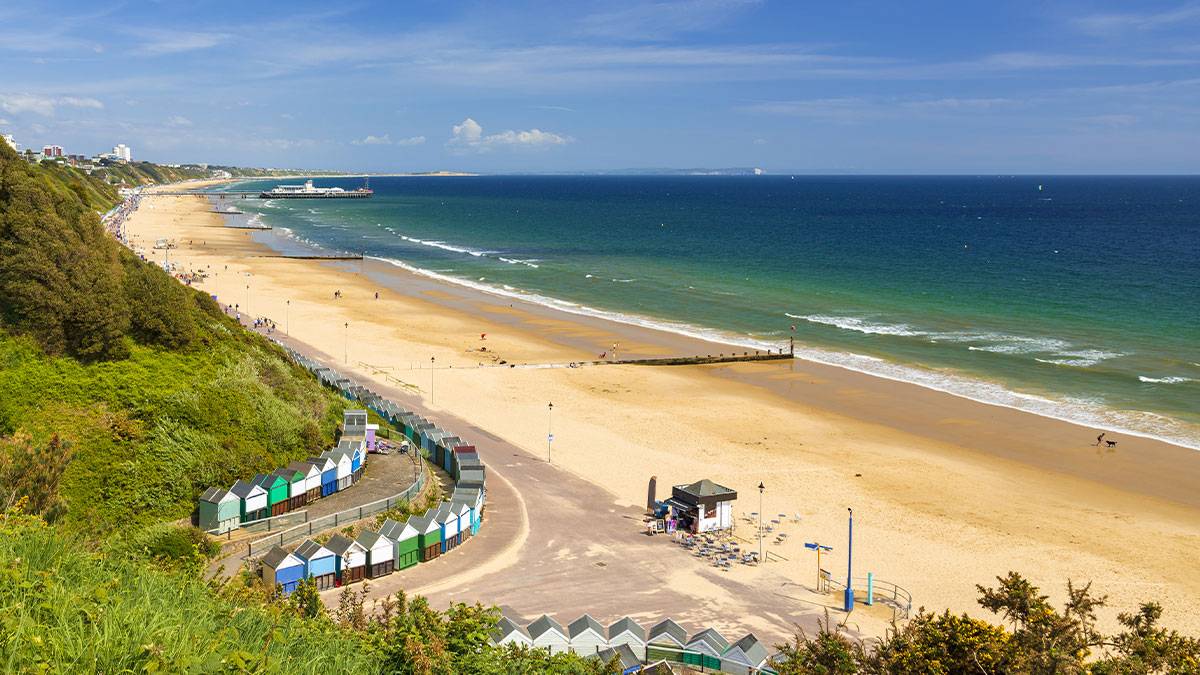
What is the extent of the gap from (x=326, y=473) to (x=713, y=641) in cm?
1223

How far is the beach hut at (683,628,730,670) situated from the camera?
1808cm

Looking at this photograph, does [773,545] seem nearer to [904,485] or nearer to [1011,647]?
[904,485]

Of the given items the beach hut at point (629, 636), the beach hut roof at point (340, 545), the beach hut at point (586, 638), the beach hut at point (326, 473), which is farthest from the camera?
the beach hut at point (326, 473)

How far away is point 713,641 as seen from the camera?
18.5m

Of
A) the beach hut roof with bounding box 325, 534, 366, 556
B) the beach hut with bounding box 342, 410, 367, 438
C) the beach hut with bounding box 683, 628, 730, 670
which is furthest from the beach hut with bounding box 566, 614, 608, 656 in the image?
the beach hut with bounding box 342, 410, 367, 438

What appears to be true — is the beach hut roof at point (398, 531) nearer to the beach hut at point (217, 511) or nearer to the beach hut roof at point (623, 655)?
the beach hut at point (217, 511)

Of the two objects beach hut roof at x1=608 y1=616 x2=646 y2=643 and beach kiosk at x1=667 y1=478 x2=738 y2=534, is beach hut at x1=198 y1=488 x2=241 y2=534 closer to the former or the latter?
beach hut roof at x1=608 y1=616 x2=646 y2=643

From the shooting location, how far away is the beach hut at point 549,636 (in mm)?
18297

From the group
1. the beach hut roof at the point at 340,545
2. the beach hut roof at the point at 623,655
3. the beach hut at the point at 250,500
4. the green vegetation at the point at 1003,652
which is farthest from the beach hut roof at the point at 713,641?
the beach hut at the point at 250,500

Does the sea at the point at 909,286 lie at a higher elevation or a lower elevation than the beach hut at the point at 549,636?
higher

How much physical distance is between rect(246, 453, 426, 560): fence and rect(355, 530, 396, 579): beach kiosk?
119cm

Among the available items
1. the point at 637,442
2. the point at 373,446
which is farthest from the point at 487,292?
the point at 373,446

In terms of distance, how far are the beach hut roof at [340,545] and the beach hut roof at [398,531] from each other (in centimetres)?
80

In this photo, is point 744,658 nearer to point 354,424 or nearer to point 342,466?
point 342,466
